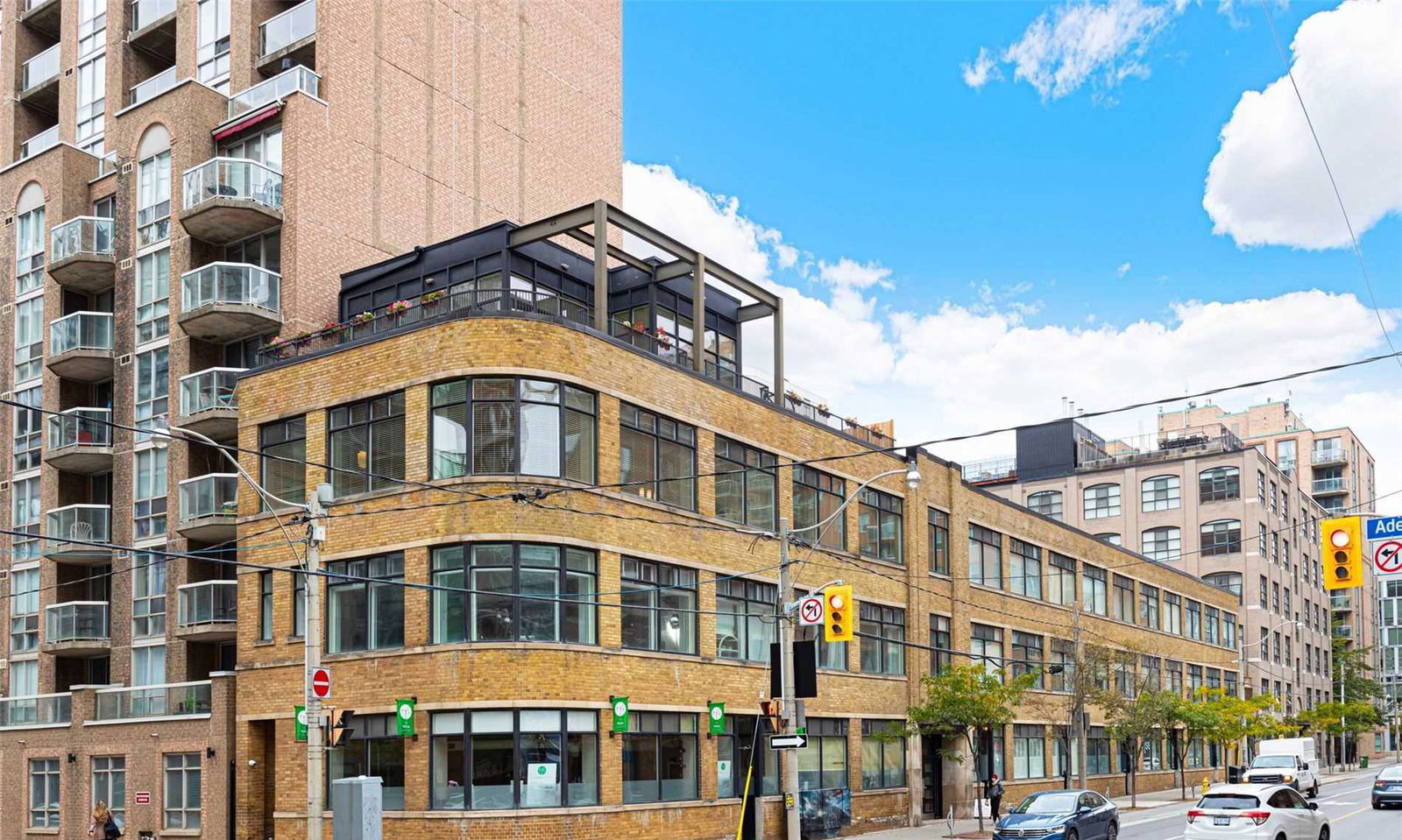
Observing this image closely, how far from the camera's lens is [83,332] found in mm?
45594

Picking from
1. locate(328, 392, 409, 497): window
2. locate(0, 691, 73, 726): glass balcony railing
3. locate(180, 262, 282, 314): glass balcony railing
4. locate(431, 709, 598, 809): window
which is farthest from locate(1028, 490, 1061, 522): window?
locate(431, 709, 598, 809): window

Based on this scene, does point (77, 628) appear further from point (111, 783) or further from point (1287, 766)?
point (1287, 766)

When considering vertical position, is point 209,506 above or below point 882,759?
above

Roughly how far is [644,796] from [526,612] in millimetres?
5925

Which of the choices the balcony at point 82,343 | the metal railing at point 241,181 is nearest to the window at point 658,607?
the metal railing at point 241,181

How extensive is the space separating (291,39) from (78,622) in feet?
65.0

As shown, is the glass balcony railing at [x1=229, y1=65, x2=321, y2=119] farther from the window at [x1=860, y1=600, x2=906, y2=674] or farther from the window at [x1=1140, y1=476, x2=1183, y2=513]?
the window at [x1=1140, y1=476, x2=1183, y2=513]

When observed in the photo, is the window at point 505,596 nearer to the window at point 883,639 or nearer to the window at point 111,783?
the window at point 111,783

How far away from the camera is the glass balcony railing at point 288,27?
43219 millimetres

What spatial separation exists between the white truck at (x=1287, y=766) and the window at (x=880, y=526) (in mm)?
17604


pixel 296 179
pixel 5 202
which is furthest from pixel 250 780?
pixel 5 202

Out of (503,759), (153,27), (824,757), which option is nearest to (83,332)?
(153,27)

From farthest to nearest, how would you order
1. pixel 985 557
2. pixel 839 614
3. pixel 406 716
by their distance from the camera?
pixel 985 557, pixel 839 614, pixel 406 716

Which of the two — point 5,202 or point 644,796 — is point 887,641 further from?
point 5,202
